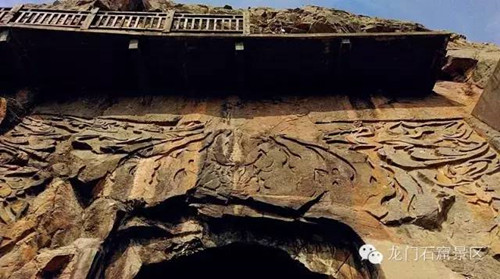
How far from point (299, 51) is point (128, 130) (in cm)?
253

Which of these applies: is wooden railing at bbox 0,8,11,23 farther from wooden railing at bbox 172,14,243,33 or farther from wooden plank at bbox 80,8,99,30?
wooden railing at bbox 172,14,243,33

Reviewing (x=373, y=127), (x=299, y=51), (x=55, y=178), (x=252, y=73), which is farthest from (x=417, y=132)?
(x=55, y=178)

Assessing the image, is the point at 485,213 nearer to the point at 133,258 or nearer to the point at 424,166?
the point at 424,166

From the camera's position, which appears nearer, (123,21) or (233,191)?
(233,191)

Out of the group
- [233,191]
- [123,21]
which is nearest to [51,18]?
[123,21]

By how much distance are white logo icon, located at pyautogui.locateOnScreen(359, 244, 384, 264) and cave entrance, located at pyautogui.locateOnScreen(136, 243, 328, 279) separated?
0.52 m

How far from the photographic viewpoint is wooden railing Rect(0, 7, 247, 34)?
6059 millimetres

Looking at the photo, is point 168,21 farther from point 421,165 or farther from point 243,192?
point 421,165

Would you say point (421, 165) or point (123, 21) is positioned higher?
point (123, 21)

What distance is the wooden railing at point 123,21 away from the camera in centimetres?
606

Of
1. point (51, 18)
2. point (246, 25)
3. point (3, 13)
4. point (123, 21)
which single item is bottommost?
point (3, 13)

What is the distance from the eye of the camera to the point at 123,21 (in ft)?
20.7

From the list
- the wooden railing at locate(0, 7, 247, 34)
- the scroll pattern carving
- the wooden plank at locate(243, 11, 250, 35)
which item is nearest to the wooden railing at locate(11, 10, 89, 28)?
the wooden railing at locate(0, 7, 247, 34)

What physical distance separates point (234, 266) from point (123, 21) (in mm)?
3772
